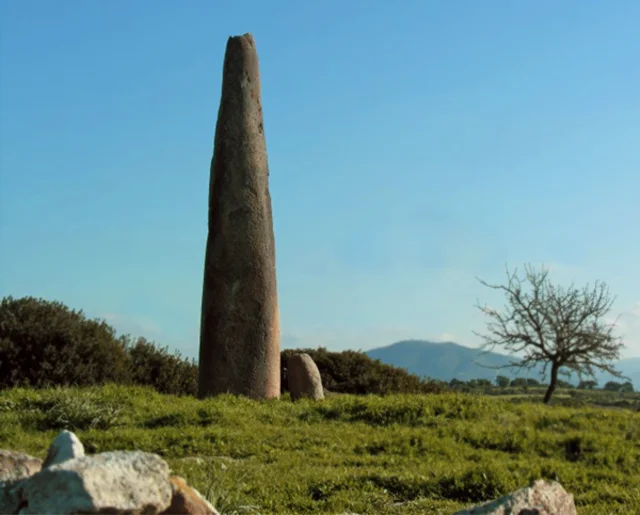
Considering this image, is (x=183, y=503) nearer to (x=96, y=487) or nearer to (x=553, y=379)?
(x=96, y=487)

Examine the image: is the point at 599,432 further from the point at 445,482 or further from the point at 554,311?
the point at 554,311

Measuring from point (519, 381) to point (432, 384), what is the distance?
13.0 m

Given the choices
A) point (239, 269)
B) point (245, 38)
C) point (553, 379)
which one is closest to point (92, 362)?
point (239, 269)

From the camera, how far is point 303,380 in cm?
1480

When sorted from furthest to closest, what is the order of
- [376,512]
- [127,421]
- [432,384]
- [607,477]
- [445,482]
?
[432,384], [127,421], [607,477], [445,482], [376,512]

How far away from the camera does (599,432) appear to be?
11.4m

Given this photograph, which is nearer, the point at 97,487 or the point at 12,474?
the point at 97,487

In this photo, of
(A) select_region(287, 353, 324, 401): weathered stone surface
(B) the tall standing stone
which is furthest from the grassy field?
(A) select_region(287, 353, 324, 401): weathered stone surface

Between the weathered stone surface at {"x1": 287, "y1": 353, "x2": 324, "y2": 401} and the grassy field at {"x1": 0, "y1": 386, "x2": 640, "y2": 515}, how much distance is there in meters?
1.47

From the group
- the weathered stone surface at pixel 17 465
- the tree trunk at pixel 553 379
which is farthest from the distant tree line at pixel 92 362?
the weathered stone surface at pixel 17 465

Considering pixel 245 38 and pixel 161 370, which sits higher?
pixel 245 38

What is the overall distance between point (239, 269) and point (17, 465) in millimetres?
9984

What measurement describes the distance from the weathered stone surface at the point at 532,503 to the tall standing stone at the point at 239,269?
9.49 meters

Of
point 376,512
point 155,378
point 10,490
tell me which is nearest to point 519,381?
point 155,378
